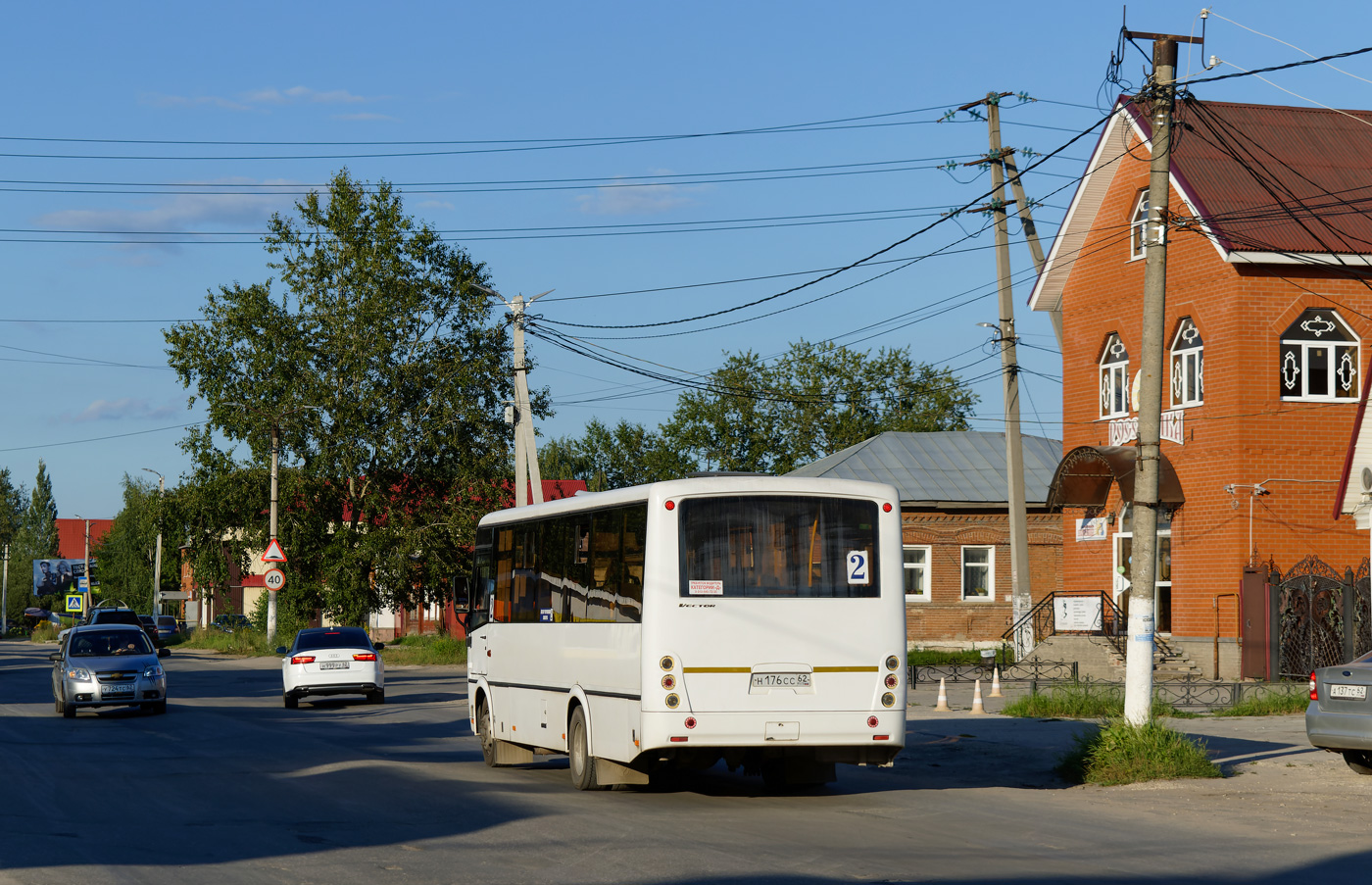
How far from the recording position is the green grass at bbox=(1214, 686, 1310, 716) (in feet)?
74.2

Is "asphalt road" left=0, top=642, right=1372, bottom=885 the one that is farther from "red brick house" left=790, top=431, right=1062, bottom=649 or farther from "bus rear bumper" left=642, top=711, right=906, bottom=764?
"red brick house" left=790, top=431, right=1062, bottom=649

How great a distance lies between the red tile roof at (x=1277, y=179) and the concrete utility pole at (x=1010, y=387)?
3881 millimetres

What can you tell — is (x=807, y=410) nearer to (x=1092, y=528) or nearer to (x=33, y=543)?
(x=1092, y=528)

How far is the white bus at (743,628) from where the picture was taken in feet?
43.3

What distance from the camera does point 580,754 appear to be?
1479cm

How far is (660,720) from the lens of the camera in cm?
1304

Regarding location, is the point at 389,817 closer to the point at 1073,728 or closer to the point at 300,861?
the point at 300,861

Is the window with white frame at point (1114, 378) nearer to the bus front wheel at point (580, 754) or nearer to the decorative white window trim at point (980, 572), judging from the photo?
the decorative white window trim at point (980, 572)

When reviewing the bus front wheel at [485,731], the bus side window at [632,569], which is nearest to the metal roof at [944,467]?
the bus front wheel at [485,731]

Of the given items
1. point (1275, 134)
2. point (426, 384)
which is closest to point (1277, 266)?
point (1275, 134)

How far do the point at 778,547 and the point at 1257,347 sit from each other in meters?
19.5

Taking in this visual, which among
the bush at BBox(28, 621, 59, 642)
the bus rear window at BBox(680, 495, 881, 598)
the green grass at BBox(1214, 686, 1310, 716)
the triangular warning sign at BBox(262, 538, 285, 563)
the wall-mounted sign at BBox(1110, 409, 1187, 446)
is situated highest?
the wall-mounted sign at BBox(1110, 409, 1187, 446)

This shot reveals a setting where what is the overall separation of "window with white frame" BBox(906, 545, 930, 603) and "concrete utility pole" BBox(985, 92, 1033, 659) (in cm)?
1278

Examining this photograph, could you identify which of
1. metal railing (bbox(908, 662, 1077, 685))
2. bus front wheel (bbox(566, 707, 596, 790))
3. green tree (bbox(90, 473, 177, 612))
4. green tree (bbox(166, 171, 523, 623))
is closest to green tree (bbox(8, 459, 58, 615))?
green tree (bbox(90, 473, 177, 612))
